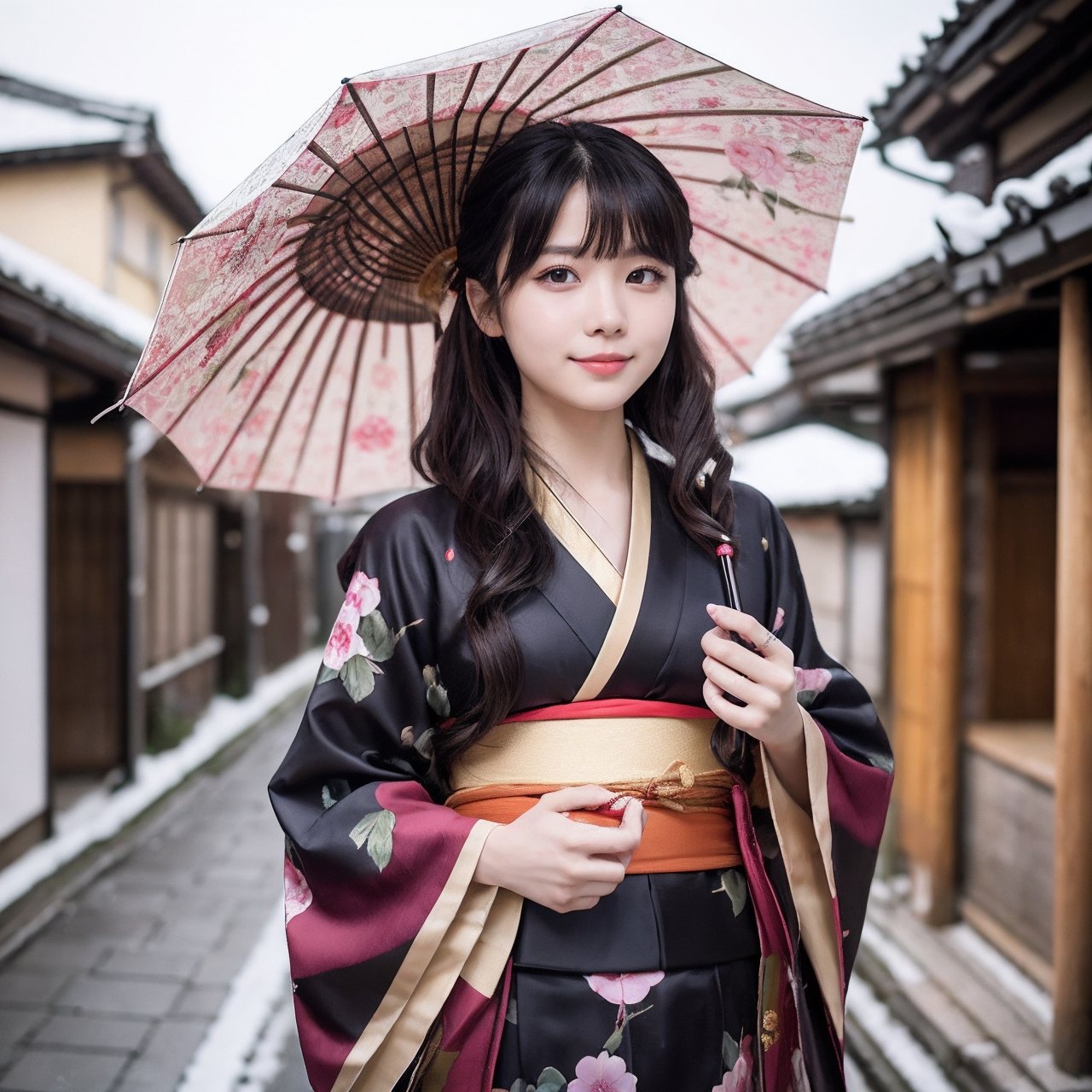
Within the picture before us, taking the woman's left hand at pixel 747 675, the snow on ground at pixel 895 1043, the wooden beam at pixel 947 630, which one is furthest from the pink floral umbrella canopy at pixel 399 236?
the wooden beam at pixel 947 630

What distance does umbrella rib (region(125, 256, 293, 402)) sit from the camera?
1946mm

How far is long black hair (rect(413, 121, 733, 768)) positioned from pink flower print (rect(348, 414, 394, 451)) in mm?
442

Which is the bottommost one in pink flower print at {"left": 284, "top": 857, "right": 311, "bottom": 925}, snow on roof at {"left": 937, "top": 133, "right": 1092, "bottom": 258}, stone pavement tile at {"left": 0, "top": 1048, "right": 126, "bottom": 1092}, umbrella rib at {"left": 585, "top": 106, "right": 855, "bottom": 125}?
stone pavement tile at {"left": 0, "top": 1048, "right": 126, "bottom": 1092}

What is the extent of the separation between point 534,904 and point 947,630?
177 inches

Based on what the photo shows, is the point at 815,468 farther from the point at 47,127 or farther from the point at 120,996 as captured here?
the point at 47,127

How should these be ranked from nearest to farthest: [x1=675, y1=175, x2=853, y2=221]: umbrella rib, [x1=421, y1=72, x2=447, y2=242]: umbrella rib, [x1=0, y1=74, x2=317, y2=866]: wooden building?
[x1=421, y1=72, x2=447, y2=242]: umbrella rib < [x1=675, y1=175, x2=853, y2=221]: umbrella rib < [x1=0, y1=74, x2=317, y2=866]: wooden building

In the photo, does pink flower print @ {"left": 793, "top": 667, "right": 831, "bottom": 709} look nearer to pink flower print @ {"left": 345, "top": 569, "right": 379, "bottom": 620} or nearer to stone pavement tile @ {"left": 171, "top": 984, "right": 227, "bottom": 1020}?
pink flower print @ {"left": 345, "top": 569, "right": 379, "bottom": 620}

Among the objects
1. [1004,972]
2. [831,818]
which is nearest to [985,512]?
[1004,972]

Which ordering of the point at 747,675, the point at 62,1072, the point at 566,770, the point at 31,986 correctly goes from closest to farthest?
the point at 747,675
the point at 566,770
the point at 62,1072
the point at 31,986

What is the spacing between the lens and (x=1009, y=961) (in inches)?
201

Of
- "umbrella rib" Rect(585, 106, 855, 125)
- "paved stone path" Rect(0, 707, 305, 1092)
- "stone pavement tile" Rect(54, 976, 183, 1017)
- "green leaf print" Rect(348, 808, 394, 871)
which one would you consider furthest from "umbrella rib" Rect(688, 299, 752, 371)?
"stone pavement tile" Rect(54, 976, 183, 1017)

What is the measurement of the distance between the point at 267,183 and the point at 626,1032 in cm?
159

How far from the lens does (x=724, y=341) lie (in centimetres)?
269

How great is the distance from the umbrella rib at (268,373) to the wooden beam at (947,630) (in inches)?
173
